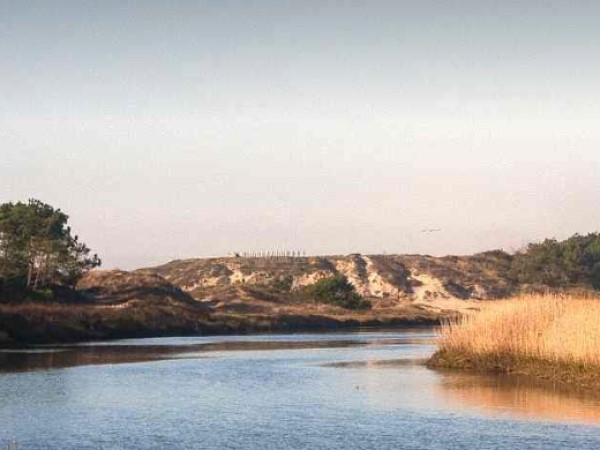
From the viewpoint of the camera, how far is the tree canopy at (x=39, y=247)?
8100cm

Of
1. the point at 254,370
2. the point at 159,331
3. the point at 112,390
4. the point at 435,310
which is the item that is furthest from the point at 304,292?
the point at 112,390

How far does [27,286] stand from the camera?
78438mm

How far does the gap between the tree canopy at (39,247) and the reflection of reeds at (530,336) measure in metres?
45.8

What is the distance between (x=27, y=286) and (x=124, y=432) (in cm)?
5607

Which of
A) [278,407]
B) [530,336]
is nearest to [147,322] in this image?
[530,336]

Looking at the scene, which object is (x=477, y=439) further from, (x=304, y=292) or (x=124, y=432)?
(x=304, y=292)

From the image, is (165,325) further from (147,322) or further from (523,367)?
(523,367)

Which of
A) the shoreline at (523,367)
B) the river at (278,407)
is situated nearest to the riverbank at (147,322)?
the river at (278,407)

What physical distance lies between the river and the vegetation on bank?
1.23 m

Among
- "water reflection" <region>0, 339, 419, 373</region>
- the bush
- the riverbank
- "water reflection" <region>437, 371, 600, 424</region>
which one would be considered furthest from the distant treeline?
"water reflection" <region>437, 371, 600, 424</region>

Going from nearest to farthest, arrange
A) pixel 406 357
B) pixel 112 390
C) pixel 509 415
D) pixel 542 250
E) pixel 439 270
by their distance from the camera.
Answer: pixel 509 415 → pixel 112 390 → pixel 406 357 → pixel 542 250 → pixel 439 270

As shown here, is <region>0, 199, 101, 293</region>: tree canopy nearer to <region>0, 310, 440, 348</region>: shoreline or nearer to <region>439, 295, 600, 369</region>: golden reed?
<region>0, 310, 440, 348</region>: shoreline

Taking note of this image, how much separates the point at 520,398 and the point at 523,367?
6461mm

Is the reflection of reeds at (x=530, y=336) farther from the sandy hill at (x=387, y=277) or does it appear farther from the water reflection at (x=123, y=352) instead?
the sandy hill at (x=387, y=277)
